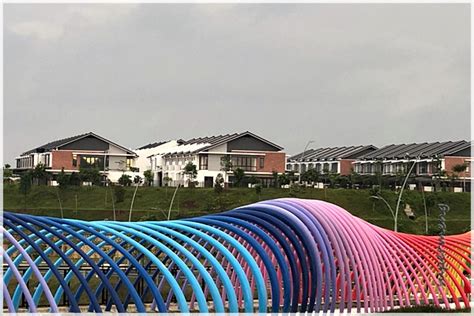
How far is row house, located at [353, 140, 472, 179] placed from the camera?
5803cm

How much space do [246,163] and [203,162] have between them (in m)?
3.11

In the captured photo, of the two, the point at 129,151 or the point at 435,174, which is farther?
the point at 129,151

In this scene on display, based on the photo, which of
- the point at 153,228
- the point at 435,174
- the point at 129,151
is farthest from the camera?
the point at 129,151

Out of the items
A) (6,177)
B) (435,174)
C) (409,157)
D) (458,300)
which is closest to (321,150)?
(409,157)

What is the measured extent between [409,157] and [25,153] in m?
31.8

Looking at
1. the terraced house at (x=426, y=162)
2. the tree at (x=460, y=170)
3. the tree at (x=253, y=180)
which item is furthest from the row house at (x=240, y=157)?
the tree at (x=460, y=170)

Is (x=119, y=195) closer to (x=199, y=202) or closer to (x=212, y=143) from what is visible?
(x=199, y=202)

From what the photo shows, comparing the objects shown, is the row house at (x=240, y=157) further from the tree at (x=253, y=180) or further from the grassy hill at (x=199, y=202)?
the grassy hill at (x=199, y=202)

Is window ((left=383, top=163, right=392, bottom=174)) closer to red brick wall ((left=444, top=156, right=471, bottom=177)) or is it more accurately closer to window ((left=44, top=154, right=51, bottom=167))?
red brick wall ((left=444, top=156, right=471, bottom=177))

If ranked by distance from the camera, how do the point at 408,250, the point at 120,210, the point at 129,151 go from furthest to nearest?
the point at 129,151 → the point at 120,210 → the point at 408,250

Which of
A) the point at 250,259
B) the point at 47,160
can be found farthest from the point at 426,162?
the point at 250,259

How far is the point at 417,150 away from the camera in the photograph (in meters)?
66.1

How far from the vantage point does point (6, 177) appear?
54.9 meters

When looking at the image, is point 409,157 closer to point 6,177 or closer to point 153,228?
point 6,177
